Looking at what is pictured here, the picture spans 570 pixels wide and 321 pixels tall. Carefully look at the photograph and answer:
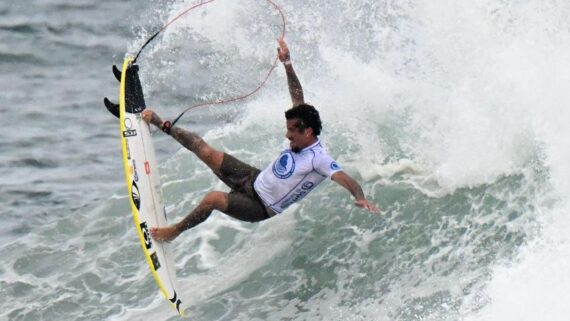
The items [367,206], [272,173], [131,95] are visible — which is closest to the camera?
[367,206]

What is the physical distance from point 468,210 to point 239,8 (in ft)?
17.4

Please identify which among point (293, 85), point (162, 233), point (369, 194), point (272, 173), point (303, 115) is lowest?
point (162, 233)

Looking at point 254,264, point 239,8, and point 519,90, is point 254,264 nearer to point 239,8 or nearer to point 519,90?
point 519,90

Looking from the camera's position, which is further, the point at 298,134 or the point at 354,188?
the point at 298,134

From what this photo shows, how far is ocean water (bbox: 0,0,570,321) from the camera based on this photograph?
28.6 feet

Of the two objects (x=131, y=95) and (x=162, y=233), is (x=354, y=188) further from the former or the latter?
(x=131, y=95)

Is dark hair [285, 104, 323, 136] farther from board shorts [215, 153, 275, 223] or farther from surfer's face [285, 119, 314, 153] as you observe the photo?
board shorts [215, 153, 275, 223]

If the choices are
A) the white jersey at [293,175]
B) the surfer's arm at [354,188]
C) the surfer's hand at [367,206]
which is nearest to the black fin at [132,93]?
the white jersey at [293,175]

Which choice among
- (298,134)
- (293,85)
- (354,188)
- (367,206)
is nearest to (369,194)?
(293,85)

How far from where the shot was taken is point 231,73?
14.0 meters

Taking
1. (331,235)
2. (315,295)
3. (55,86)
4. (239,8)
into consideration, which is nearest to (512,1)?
(331,235)

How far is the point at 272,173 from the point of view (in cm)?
872

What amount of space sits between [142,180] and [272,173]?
1171mm

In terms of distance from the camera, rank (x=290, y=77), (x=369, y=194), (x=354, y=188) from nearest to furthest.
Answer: (x=354, y=188) → (x=290, y=77) → (x=369, y=194)
